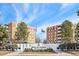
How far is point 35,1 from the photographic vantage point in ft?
12.7

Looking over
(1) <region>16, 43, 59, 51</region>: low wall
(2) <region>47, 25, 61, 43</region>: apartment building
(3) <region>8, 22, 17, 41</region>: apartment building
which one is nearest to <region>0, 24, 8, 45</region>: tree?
(3) <region>8, 22, 17, 41</region>: apartment building

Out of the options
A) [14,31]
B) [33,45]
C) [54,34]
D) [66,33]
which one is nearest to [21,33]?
[14,31]

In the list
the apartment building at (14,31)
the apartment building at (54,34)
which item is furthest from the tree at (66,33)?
the apartment building at (14,31)

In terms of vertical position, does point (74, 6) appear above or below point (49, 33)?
above

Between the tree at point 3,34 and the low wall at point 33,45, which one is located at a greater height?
the tree at point 3,34

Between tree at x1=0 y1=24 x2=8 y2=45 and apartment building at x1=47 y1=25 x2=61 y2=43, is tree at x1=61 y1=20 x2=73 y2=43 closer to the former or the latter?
apartment building at x1=47 y1=25 x2=61 y2=43

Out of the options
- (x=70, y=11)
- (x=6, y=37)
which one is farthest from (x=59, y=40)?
(x=6, y=37)

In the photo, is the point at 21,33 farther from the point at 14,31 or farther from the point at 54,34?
the point at 54,34

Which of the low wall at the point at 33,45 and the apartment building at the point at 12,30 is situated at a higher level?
the apartment building at the point at 12,30

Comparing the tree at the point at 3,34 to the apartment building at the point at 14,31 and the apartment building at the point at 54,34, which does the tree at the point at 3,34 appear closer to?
the apartment building at the point at 14,31

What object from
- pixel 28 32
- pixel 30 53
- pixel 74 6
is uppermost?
pixel 74 6

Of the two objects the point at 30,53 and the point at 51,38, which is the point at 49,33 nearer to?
the point at 51,38

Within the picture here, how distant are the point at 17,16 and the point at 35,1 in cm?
27

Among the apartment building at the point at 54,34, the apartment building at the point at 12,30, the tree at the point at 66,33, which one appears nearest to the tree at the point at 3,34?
the apartment building at the point at 12,30
